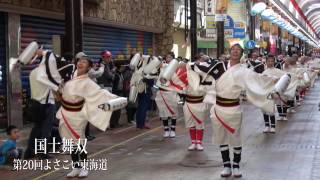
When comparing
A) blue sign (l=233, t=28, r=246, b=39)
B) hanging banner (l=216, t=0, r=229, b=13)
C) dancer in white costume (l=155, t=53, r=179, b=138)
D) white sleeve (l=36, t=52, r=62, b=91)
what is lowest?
dancer in white costume (l=155, t=53, r=179, b=138)

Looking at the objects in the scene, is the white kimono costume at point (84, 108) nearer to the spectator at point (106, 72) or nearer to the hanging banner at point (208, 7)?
the spectator at point (106, 72)

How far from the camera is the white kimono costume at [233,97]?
908 centimetres

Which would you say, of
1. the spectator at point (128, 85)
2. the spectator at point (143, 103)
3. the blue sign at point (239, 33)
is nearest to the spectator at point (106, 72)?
the spectator at point (128, 85)

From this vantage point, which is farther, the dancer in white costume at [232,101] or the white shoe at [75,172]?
the white shoe at [75,172]

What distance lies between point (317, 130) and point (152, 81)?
411 cm

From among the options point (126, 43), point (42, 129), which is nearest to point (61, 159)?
point (42, 129)

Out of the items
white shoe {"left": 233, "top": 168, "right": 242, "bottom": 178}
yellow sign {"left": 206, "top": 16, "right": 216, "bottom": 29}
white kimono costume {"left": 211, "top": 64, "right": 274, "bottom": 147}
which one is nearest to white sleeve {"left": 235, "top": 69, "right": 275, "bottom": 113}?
white kimono costume {"left": 211, "top": 64, "right": 274, "bottom": 147}

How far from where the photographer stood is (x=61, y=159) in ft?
36.2

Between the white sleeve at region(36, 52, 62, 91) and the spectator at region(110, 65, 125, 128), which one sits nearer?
the white sleeve at region(36, 52, 62, 91)

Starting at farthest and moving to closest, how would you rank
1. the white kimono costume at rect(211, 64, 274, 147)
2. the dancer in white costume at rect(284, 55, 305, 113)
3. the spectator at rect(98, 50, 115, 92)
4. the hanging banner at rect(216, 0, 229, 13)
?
the hanging banner at rect(216, 0, 229, 13) < the dancer in white costume at rect(284, 55, 305, 113) < the spectator at rect(98, 50, 115, 92) < the white kimono costume at rect(211, 64, 274, 147)

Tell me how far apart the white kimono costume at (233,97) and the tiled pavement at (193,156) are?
64 cm

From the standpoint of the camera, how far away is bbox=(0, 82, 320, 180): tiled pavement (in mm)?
9445

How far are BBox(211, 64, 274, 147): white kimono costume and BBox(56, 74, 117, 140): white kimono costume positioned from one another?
1571mm

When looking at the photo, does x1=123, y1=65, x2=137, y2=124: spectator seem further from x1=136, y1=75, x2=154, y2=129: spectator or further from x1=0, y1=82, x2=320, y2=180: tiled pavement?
x1=0, y1=82, x2=320, y2=180: tiled pavement
